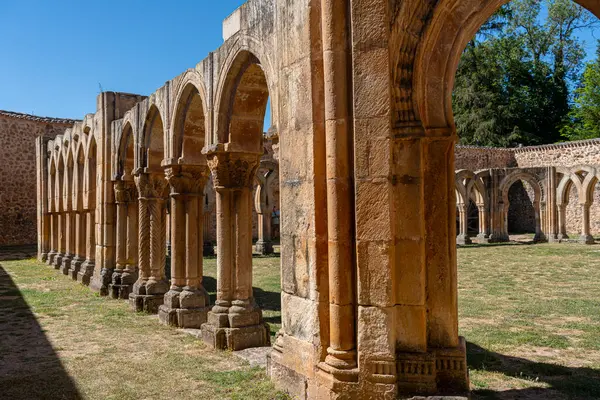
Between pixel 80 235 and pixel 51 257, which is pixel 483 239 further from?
pixel 51 257

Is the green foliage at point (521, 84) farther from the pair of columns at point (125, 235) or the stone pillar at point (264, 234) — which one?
the pair of columns at point (125, 235)

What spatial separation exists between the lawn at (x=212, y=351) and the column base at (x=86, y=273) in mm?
950

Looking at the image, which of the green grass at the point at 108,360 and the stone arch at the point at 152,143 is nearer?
the green grass at the point at 108,360

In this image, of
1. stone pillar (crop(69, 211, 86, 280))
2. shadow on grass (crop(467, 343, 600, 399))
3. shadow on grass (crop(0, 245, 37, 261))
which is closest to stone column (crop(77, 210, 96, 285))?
stone pillar (crop(69, 211, 86, 280))

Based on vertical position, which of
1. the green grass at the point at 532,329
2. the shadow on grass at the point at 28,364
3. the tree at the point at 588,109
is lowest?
the shadow on grass at the point at 28,364

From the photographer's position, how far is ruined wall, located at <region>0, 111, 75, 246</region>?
26328 mm

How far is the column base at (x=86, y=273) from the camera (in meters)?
13.6

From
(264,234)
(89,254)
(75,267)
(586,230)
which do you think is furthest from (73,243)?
(586,230)

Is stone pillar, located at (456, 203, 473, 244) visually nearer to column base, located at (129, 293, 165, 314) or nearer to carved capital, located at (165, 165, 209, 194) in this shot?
column base, located at (129, 293, 165, 314)

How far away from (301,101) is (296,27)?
Answer: 2.33 feet

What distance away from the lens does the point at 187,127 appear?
880 cm

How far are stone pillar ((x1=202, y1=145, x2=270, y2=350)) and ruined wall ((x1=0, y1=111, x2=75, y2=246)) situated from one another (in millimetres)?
23432

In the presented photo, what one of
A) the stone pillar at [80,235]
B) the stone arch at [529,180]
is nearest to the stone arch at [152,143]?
the stone pillar at [80,235]

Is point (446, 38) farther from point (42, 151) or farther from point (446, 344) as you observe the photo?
point (42, 151)
